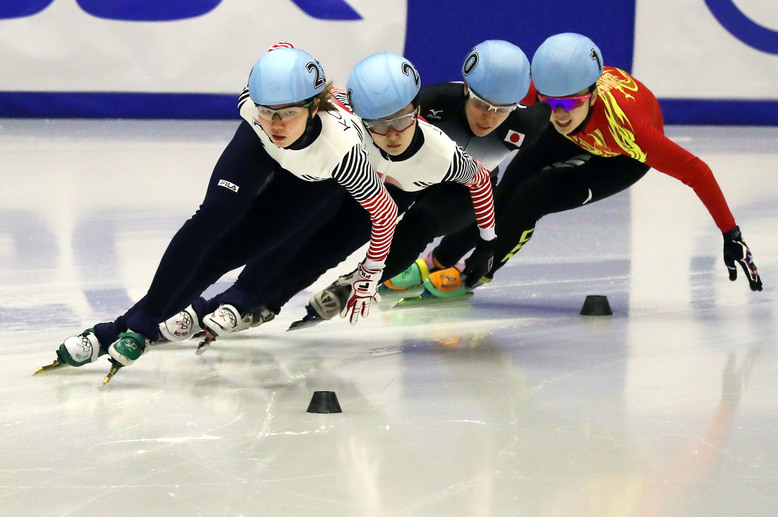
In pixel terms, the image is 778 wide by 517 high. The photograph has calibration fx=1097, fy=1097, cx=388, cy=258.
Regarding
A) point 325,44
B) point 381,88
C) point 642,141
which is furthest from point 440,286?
point 325,44

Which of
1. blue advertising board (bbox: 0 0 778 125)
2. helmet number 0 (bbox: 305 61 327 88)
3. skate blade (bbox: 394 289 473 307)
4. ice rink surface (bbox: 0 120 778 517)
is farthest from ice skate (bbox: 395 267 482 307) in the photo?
blue advertising board (bbox: 0 0 778 125)

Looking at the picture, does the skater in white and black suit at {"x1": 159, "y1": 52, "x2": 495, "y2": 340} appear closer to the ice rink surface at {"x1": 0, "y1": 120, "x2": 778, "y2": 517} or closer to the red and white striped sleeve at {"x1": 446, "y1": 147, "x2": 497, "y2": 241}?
the red and white striped sleeve at {"x1": 446, "y1": 147, "x2": 497, "y2": 241}

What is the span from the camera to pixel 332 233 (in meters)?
4.10

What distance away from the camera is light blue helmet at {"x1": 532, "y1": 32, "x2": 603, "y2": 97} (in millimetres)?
4188

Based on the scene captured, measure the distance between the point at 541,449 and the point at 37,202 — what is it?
4571 millimetres

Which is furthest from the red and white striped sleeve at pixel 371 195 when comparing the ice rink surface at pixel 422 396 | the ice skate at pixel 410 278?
the ice skate at pixel 410 278

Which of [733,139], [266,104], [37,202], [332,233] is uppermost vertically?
[266,104]

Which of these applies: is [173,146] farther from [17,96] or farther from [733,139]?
[733,139]

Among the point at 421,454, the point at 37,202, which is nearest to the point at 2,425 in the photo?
the point at 421,454

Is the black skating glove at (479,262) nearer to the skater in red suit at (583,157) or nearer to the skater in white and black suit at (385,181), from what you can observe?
the skater in white and black suit at (385,181)

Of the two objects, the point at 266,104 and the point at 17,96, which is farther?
the point at 17,96

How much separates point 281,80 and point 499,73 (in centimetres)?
100

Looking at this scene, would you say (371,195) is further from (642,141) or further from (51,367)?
(642,141)

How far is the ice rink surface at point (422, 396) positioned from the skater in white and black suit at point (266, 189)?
0.54ft
